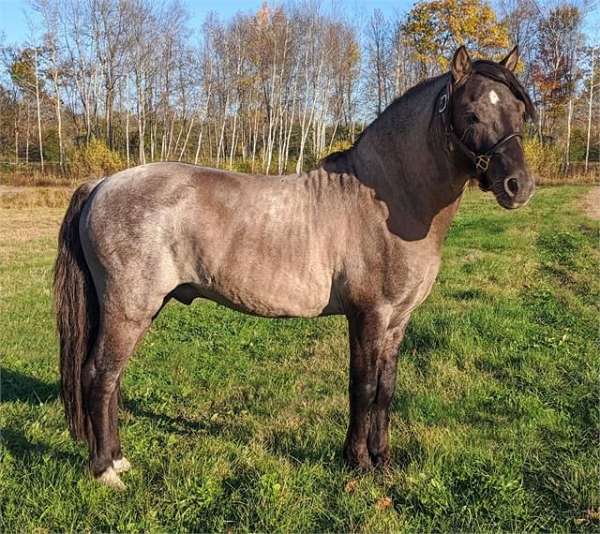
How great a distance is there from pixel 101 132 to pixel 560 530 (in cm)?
4637

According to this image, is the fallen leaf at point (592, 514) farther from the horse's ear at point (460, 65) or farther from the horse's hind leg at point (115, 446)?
the horse's hind leg at point (115, 446)

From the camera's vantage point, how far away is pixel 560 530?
282 cm

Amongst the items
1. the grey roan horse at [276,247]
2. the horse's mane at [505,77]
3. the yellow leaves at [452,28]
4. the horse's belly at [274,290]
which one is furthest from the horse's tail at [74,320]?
the yellow leaves at [452,28]

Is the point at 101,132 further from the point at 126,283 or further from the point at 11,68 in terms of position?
the point at 126,283

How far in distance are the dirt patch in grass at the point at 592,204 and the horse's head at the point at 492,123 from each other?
1473 centimetres

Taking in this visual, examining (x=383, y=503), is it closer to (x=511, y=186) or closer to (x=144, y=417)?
(x=511, y=186)

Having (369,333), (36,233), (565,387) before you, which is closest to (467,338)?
(565,387)

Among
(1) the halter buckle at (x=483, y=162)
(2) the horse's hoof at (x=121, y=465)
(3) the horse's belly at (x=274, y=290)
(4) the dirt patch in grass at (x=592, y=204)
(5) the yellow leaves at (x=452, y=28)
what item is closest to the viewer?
(1) the halter buckle at (x=483, y=162)

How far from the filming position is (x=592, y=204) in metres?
19.5

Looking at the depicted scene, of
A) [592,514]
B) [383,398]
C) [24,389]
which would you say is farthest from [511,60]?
[24,389]

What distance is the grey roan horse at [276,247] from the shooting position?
3207 mm

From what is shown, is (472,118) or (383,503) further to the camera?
(383,503)

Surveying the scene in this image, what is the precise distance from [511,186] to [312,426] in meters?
2.35

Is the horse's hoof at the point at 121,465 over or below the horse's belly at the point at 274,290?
below
